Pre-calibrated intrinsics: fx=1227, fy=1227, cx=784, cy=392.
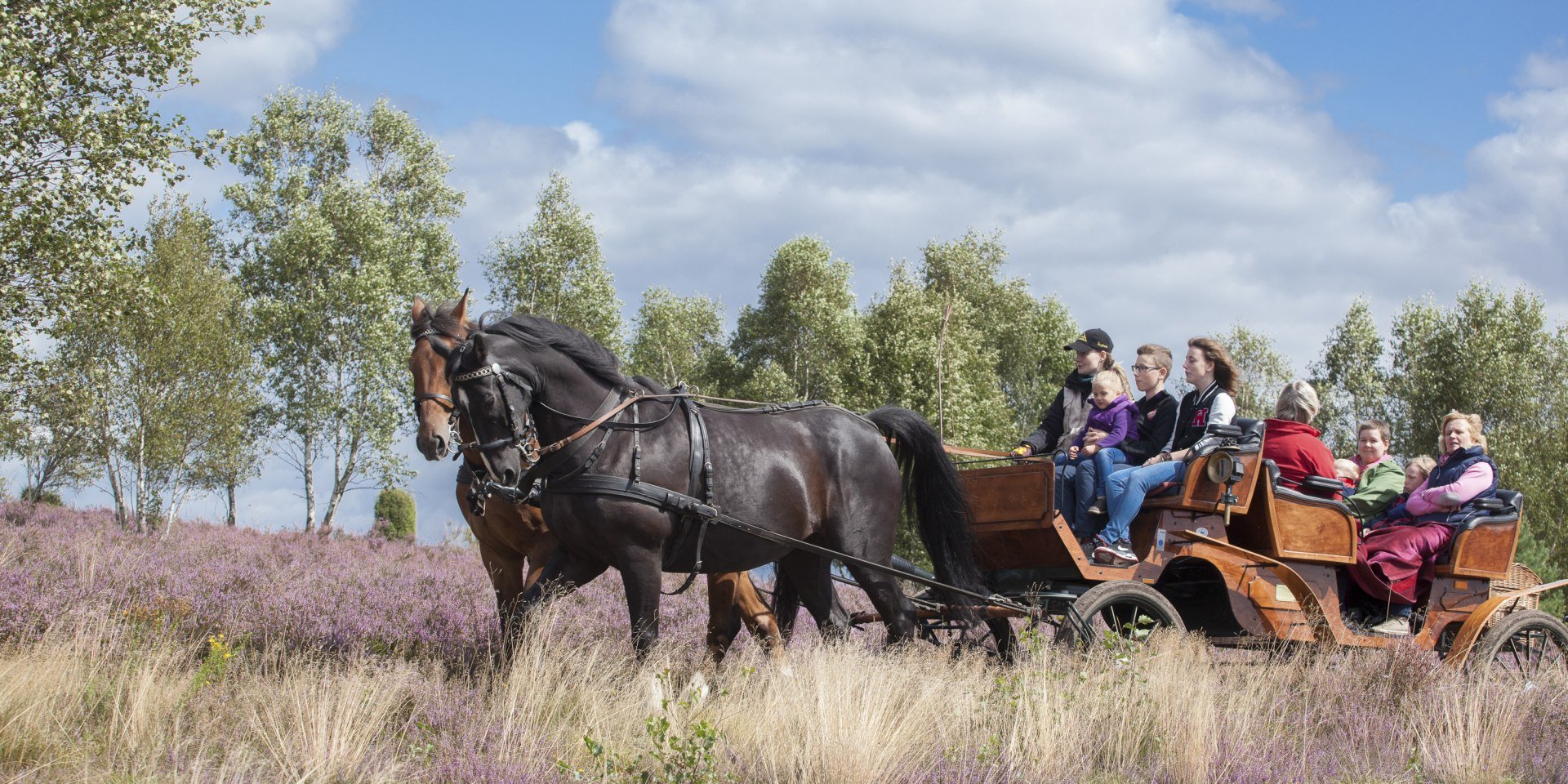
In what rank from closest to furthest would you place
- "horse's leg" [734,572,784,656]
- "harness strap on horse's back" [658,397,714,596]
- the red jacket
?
"harness strap on horse's back" [658,397,714,596], "horse's leg" [734,572,784,656], the red jacket

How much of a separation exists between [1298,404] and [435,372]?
5.37m

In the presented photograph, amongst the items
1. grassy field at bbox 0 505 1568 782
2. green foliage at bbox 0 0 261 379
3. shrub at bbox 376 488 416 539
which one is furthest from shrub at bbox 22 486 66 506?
grassy field at bbox 0 505 1568 782

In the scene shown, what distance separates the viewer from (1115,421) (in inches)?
295

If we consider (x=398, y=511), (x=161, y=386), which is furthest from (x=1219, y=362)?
(x=398, y=511)

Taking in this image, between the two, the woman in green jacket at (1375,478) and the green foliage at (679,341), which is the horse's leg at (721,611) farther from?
the green foliage at (679,341)

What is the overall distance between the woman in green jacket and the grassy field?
121cm

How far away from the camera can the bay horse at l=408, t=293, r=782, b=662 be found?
6.38 metres

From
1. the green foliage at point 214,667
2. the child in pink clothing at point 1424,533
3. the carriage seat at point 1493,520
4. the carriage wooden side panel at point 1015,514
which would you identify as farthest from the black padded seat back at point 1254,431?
the green foliage at point 214,667

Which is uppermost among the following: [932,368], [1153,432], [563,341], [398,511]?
[932,368]

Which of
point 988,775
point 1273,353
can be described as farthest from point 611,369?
point 1273,353

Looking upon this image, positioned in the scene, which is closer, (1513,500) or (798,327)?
(1513,500)

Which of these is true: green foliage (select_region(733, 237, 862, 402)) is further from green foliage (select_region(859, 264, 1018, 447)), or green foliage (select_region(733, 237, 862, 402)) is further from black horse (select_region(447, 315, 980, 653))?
black horse (select_region(447, 315, 980, 653))

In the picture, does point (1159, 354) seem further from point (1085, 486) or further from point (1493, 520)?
point (1493, 520)

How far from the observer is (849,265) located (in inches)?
1700
